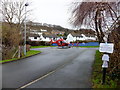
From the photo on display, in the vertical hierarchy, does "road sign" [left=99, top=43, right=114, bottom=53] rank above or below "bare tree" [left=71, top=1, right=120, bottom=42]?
below

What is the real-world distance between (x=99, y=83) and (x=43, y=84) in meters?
2.42

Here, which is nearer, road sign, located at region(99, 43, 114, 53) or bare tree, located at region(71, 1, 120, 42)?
road sign, located at region(99, 43, 114, 53)

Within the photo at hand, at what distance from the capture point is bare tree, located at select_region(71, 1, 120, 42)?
7.37 metres

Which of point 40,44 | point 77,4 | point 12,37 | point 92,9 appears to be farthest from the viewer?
point 40,44

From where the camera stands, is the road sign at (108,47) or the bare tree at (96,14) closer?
the road sign at (108,47)

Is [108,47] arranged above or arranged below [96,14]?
below

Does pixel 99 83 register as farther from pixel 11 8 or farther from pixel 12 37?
pixel 11 8

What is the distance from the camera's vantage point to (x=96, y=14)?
28.8 ft

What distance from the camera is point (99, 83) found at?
572 cm

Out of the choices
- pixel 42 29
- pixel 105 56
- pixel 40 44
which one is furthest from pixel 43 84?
pixel 42 29

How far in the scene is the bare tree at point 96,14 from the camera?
7.37 metres

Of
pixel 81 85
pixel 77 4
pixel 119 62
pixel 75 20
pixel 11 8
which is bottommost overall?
pixel 81 85

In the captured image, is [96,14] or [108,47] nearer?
[108,47]

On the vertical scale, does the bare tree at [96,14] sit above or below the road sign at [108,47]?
above
